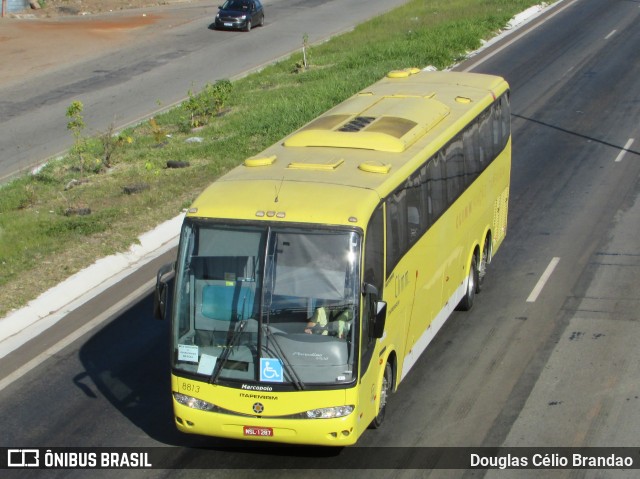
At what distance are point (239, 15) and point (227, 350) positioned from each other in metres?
39.6

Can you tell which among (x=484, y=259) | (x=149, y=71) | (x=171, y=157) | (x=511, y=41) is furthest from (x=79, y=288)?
(x=511, y=41)

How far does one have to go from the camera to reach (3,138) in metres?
30.8

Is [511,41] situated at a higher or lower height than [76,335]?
lower

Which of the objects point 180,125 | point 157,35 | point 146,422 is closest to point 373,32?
point 157,35

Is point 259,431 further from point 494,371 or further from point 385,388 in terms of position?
point 494,371

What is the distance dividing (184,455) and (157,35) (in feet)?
129

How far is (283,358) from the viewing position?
10086mm

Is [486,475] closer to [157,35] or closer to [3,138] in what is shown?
[3,138]

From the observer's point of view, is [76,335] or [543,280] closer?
[76,335]

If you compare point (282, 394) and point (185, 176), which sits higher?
point (282, 394)

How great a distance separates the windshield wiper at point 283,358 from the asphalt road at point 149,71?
18200 mm

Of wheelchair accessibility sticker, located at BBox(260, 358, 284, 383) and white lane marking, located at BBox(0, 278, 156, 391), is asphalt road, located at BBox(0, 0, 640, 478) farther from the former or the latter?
wheelchair accessibility sticker, located at BBox(260, 358, 284, 383)

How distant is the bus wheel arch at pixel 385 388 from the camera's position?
1137cm

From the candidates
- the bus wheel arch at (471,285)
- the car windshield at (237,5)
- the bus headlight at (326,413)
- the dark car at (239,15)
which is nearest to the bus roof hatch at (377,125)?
the bus wheel arch at (471,285)
